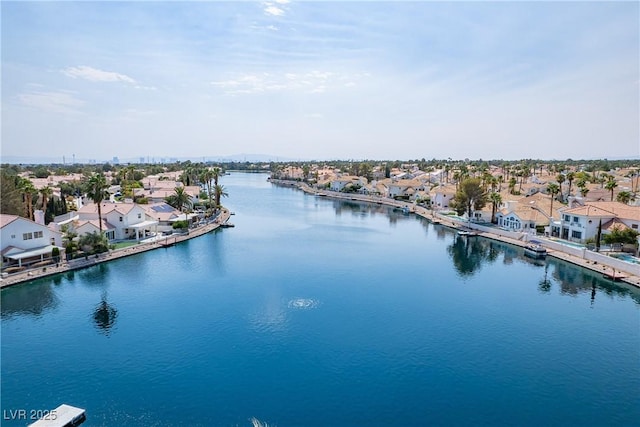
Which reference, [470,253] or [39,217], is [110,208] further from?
[470,253]

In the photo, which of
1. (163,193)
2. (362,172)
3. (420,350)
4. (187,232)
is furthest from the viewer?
(362,172)

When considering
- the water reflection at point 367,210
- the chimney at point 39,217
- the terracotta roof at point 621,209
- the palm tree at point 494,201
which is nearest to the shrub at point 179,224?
the chimney at point 39,217

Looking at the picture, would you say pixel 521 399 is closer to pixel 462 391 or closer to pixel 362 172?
pixel 462 391

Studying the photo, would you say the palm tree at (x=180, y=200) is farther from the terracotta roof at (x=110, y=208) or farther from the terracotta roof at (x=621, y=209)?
the terracotta roof at (x=621, y=209)

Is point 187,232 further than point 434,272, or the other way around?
point 187,232

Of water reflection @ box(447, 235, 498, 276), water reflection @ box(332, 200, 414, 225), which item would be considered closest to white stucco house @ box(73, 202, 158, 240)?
water reflection @ box(447, 235, 498, 276)

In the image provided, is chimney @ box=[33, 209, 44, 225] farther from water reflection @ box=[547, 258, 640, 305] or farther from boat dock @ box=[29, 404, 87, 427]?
water reflection @ box=[547, 258, 640, 305]

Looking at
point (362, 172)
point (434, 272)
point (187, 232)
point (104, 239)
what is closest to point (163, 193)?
point (187, 232)
